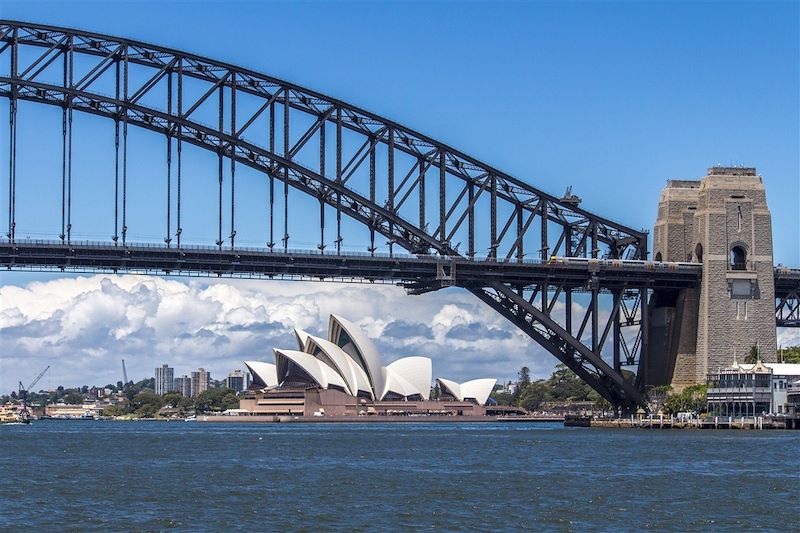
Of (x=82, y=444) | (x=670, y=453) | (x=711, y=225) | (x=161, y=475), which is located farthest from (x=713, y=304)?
(x=161, y=475)

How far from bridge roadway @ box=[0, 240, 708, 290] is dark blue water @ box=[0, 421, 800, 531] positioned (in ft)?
61.4

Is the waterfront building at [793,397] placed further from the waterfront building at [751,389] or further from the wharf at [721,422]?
the wharf at [721,422]

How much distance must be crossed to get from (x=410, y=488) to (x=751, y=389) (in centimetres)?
6881

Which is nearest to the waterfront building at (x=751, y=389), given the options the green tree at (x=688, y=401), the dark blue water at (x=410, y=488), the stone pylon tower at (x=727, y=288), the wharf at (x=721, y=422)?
the green tree at (x=688, y=401)

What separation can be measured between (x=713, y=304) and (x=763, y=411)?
9.82 m

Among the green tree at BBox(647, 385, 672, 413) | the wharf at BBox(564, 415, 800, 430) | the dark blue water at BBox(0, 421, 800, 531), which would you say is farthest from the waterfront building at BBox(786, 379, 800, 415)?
the dark blue water at BBox(0, 421, 800, 531)

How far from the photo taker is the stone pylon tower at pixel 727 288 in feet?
422

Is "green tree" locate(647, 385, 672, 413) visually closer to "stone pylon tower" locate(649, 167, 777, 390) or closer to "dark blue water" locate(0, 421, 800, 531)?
"stone pylon tower" locate(649, 167, 777, 390)

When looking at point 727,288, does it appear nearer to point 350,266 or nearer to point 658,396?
point 658,396

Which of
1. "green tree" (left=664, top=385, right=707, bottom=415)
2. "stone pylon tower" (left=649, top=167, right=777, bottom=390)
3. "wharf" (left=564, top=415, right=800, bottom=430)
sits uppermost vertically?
"stone pylon tower" (left=649, top=167, right=777, bottom=390)

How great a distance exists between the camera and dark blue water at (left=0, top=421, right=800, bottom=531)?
164 feet

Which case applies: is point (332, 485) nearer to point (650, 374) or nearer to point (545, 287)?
point (545, 287)

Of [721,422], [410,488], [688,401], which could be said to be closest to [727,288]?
[688,401]

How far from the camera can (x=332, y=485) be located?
62719mm
